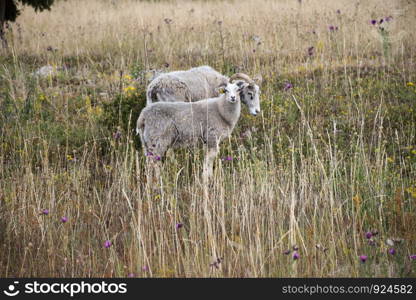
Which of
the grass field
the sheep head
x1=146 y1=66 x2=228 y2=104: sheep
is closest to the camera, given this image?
the grass field

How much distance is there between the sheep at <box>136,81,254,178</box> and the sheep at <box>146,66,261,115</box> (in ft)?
0.63

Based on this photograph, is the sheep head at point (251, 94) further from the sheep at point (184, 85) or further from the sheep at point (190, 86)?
the sheep at point (184, 85)

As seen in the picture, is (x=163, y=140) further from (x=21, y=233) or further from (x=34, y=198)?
(x=21, y=233)

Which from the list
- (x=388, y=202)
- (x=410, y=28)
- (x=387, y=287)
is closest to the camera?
(x=387, y=287)

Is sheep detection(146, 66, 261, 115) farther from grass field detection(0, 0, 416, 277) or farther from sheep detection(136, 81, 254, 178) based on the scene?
grass field detection(0, 0, 416, 277)

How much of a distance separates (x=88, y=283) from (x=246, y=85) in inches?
179

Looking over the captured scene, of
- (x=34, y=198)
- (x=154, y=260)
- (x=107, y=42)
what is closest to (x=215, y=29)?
(x=107, y=42)

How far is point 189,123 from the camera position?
24.9 feet

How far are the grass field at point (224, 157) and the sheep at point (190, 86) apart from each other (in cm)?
53

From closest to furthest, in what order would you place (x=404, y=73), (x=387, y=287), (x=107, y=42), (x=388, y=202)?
(x=387, y=287)
(x=388, y=202)
(x=404, y=73)
(x=107, y=42)

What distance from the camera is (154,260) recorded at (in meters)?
4.89

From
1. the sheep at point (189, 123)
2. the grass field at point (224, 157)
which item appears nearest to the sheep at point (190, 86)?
the sheep at point (189, 123)

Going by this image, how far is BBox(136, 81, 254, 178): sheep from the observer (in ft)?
24.1

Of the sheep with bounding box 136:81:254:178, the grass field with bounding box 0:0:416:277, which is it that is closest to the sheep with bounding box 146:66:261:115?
the sheep with bounding box 136:81:254:178
